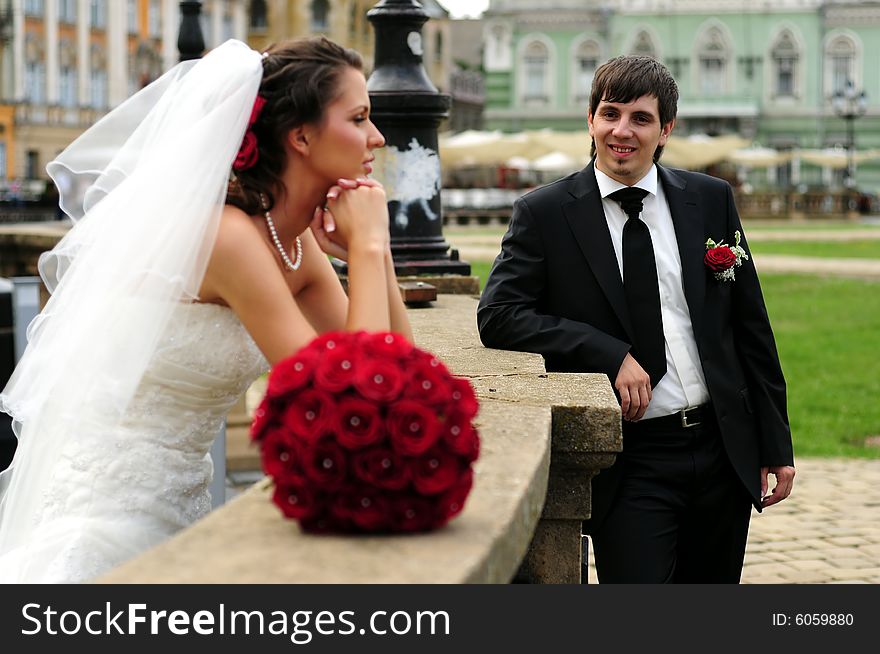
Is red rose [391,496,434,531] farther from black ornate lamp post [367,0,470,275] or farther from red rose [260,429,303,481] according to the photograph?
black ornate lamp post [367,0,470,275]

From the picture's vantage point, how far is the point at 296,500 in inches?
96.9

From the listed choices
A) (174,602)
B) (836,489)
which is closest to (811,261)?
(836,489)

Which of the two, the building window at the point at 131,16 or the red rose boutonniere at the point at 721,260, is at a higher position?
the building window at the point at 131,16

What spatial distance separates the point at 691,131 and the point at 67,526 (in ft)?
210

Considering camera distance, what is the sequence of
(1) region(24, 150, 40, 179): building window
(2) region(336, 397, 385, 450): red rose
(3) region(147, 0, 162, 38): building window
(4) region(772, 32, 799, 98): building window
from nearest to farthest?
(2) region(336, 397, 385, 450): red rose < (1) region(24, 150, 40, 179): building window < (4) region(772, 32, 799, 98): building window < (3) region(147, 0, 162, 38): building window

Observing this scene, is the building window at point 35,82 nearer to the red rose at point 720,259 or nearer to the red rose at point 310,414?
the red rose at point 720,259

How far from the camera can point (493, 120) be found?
66.2 m

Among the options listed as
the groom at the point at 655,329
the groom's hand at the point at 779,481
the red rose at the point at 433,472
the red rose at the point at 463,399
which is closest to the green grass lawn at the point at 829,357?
the groom's hand at the point at 779,481

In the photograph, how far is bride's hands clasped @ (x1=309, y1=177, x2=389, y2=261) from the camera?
3.46 m

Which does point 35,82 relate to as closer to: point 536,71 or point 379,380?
point 536,71

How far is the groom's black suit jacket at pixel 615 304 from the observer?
425 cm

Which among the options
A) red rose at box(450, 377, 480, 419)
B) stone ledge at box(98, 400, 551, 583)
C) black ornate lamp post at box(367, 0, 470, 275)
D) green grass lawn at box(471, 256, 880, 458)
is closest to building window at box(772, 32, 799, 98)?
green grass lawn at box(471, 256, 880, 458)

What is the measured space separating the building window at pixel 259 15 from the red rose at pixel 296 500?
7950 centimetres

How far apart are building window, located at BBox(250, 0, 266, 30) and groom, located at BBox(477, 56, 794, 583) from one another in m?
77.6
